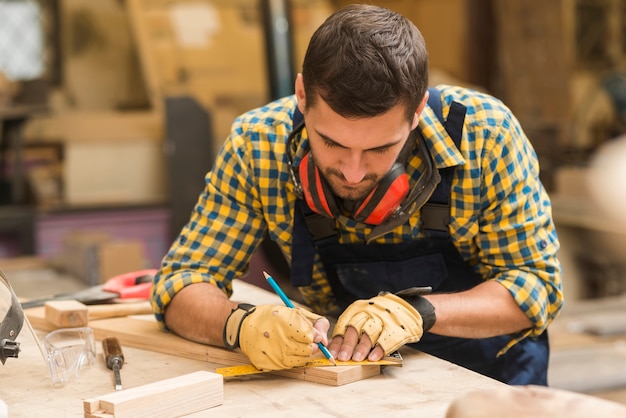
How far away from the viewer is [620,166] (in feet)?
19.5

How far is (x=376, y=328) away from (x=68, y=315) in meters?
0.97

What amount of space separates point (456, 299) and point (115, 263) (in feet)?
9.09

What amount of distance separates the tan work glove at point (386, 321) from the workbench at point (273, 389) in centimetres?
7

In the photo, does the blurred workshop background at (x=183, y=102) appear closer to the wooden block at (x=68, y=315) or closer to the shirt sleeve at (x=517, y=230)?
the wooden block at (x=68, y=315)

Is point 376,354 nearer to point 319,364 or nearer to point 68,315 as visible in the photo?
point 319,364

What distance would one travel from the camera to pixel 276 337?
208cm

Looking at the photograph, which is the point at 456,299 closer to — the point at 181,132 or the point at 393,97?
the point at 393,97

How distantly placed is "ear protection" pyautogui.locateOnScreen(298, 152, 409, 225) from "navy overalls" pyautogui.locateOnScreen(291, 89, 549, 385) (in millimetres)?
127

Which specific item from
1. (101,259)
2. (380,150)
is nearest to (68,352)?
(380,150)

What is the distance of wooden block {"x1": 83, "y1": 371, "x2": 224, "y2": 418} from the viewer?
5.91ft

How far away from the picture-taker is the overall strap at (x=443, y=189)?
249cm

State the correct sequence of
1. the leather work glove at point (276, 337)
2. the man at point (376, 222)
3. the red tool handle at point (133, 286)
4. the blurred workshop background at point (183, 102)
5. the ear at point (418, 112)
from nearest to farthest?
the leather work glove at point (276, 337), the man at point (376, 222), the ear at point (418, 112), the red tool handle at point (133, 286), the blurred workshop background at point (183, 102)

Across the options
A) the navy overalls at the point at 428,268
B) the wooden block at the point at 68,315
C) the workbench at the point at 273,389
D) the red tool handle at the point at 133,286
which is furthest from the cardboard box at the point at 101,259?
the workbench at the point at 273,389

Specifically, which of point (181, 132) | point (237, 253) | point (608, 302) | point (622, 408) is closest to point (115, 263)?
point (181, 132)
